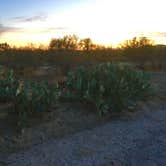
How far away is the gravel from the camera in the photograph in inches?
240

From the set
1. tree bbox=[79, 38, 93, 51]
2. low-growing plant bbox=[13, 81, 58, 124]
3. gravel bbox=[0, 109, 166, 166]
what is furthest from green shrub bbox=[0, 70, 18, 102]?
tree bbox=[79, 38, 93, 51]

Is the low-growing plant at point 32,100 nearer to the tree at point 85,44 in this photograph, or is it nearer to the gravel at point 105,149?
the gravel at point 105,149

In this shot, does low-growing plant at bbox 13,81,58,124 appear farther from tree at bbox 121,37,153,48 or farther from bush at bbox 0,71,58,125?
tree at bbox 121,37,153,48

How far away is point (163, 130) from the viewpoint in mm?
7738

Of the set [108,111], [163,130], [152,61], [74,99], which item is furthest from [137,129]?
[152,61]

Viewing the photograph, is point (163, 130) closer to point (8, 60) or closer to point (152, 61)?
point (8, 60)

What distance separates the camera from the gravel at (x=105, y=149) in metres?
6.09

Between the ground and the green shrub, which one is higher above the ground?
the green shrub

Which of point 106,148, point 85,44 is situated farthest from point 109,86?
point 85,44

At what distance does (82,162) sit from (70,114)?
2.28 metres

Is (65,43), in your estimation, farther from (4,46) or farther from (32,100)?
(32,100)

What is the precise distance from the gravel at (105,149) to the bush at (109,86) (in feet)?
2.74

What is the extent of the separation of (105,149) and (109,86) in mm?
2834

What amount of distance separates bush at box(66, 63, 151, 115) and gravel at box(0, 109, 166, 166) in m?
0.83
